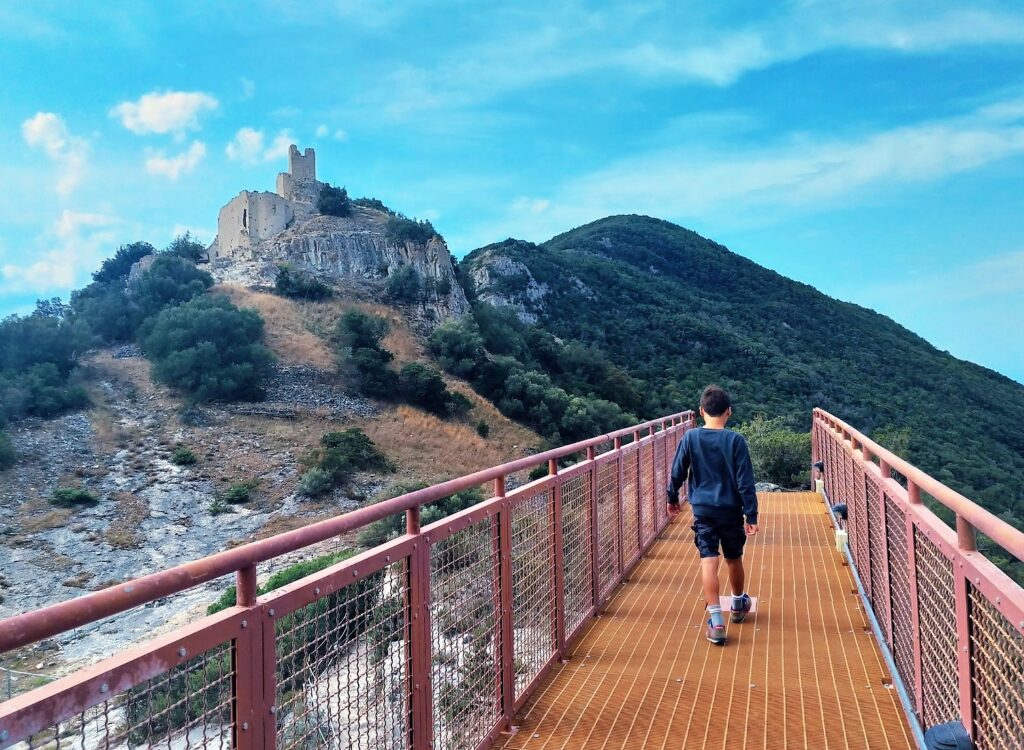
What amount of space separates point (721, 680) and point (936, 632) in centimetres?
160

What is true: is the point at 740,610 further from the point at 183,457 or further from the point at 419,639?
the point at 183,457

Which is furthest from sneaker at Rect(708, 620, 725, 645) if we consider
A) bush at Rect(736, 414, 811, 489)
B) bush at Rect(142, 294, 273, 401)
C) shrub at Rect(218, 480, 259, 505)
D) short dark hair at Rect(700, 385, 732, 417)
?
bush at Rect(142, 294, 273, 401)

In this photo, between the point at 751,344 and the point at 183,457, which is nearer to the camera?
the point at 183,457

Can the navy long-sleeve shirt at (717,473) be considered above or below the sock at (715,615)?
above

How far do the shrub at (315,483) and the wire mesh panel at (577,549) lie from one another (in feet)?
71.3

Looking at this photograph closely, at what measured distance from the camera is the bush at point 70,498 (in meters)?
23.1

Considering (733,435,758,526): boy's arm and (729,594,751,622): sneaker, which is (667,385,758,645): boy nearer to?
(733,435,758,526): boy's arm

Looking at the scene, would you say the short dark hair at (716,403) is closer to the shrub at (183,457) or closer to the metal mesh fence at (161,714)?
the metal mesh fence at (161,714)

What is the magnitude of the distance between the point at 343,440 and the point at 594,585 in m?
25.0

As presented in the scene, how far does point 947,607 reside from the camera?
8.17 ft

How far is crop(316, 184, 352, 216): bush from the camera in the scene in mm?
61531

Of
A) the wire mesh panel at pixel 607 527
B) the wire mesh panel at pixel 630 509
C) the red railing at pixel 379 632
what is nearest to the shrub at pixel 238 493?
the wire mesh panel at pixel 630 509

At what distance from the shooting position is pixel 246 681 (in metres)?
1.79

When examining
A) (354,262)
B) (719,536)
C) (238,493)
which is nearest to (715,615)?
(719,536)
